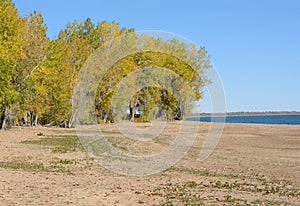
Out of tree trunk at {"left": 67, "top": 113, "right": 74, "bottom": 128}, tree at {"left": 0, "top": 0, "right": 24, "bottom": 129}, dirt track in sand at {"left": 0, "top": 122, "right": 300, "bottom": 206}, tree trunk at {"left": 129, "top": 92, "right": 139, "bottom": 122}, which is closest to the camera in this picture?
dirt track in sand at {"left": 0, "top": 122, "right": 300, "bottom": 206}

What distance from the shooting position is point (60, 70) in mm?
64312

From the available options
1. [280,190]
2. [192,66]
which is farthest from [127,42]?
[280,190]

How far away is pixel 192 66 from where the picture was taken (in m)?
91.7

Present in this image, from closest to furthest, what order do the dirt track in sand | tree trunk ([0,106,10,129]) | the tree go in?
the dirt track in sand < the tree < tree trunk ([0,106,10,129])

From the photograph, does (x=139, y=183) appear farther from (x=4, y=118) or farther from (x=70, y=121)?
(x=70, y=121)

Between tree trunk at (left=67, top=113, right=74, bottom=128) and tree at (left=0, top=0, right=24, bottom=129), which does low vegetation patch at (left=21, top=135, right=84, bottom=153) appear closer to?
tree at (left=0, top=0, right=24, bottom=129)

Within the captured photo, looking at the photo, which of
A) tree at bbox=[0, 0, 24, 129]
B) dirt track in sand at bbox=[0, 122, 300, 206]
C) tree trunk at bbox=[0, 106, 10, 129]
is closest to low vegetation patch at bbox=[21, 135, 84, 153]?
dirt track in sand at bbox=[0, 122, 300, 206]

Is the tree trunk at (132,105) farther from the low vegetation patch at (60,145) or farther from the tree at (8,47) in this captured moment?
the low vegetation patch at (60,145)

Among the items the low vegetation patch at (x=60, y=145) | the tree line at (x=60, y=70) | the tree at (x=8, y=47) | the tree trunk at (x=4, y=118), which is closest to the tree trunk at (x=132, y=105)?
the tree line at (x=60, y=70)

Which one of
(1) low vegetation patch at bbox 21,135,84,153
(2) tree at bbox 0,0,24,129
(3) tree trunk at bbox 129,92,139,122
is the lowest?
(1) low vegetation patch at bbox 21,135,84,153

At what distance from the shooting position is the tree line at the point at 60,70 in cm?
4544

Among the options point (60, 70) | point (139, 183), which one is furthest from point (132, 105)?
point (139, 183)

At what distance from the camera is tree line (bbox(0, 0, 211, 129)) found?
149 ft

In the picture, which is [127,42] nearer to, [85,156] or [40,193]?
[85,156]
